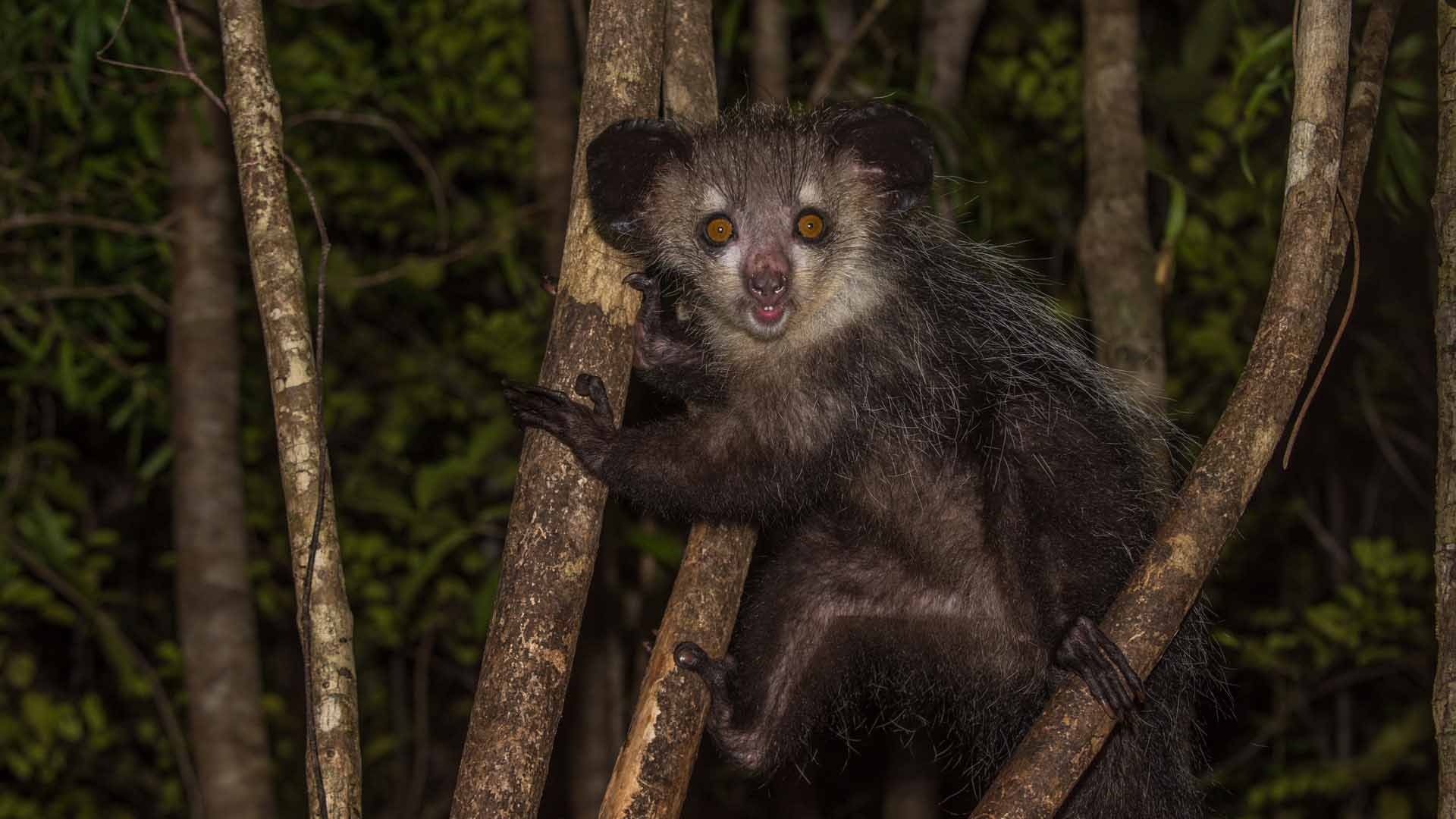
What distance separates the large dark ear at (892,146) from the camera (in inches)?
144

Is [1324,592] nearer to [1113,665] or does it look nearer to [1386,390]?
[1386,390]

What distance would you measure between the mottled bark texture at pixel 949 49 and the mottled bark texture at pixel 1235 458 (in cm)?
308

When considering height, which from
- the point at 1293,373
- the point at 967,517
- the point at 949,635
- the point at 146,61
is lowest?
the point at 949,635

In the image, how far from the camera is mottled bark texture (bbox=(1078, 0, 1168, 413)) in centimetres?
458

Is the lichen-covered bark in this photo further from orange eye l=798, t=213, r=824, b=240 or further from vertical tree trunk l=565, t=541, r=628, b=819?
vertical tree trunk l=565, t=541, r=628, b=819

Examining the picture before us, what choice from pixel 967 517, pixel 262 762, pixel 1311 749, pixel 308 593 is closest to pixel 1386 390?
pixel 1311 749

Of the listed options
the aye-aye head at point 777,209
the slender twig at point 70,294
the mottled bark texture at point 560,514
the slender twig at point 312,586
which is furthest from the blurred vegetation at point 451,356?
the slender twig at point 312,586

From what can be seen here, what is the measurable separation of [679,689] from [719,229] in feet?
3.97

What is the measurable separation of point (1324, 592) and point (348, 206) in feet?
19.5

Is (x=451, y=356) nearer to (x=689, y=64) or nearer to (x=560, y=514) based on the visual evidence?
(x=689, y=64)

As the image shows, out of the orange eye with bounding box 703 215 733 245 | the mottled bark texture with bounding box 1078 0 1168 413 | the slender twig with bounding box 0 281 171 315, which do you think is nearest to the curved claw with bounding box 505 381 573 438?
the orange eye with bounding box 703 215 733 245

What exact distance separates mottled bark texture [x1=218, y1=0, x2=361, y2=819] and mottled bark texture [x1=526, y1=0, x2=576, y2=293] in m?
3.08

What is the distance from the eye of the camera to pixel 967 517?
397cm

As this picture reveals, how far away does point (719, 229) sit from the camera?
3.67 m
